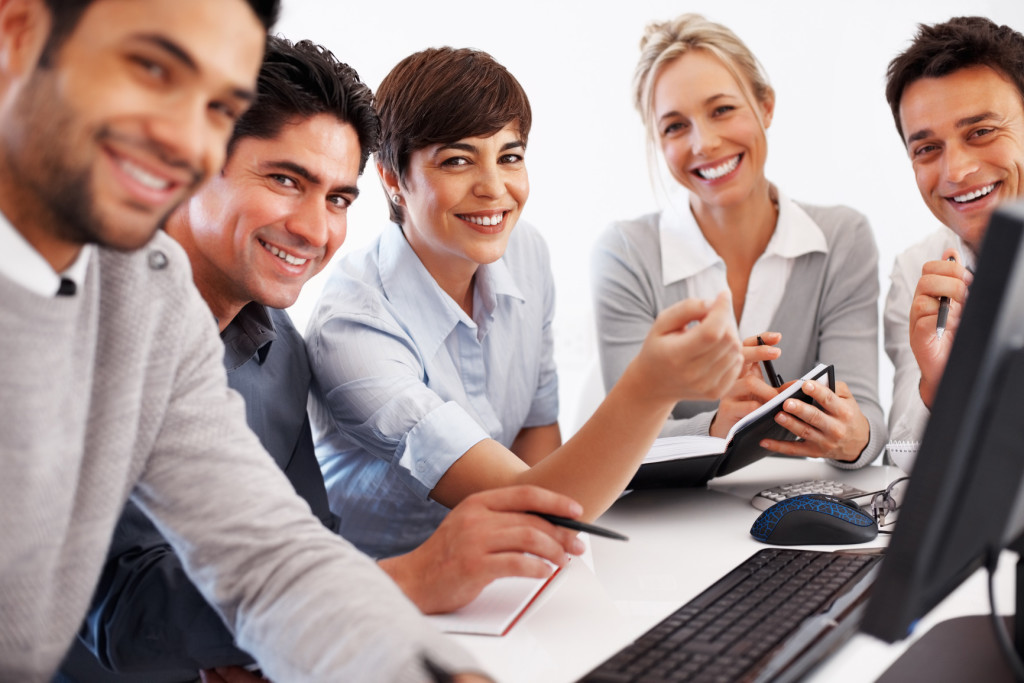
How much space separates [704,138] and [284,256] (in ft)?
3.75

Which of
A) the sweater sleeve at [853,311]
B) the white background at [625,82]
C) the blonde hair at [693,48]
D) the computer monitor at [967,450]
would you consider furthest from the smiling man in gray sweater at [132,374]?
the white background at [625,82]

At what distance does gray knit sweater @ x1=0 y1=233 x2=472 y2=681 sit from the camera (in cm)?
73

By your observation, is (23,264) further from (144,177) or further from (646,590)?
(646,590)

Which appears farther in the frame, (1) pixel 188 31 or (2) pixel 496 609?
(2) pixel 496 609

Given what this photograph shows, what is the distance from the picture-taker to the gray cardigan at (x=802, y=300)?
1.98 metres

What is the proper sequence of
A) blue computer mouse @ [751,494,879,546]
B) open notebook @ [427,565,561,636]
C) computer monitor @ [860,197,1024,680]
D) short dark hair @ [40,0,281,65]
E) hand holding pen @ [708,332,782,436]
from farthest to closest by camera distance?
hand holding pen @ [708,332,782,436] < blue computer mouse @ [751,494,879,546] < open notebook @ [427,565,561,636] < short dark hair @ [40,0,281,65] < computer monitor @ [860,197,1024,680]

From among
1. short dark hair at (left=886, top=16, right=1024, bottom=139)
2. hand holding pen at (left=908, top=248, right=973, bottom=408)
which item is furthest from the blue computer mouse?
short dark hair at (left=886, top=16, right=1024, bottom=139)

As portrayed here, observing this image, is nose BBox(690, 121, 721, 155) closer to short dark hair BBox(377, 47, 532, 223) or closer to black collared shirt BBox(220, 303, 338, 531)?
short dark hair BBox(377, 47, 532, 223)

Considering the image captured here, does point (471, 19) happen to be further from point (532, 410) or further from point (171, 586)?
point (171, 586)

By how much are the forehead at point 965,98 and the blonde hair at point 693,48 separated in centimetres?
45

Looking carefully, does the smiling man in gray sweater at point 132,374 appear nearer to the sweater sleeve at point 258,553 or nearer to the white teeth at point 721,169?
the sweater sleeve at point 258,553

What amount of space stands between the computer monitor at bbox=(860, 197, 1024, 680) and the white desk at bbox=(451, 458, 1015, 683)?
0.20 ft

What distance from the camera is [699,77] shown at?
6.77ft

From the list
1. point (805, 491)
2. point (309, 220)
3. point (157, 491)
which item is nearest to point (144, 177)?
point (157, 491)
